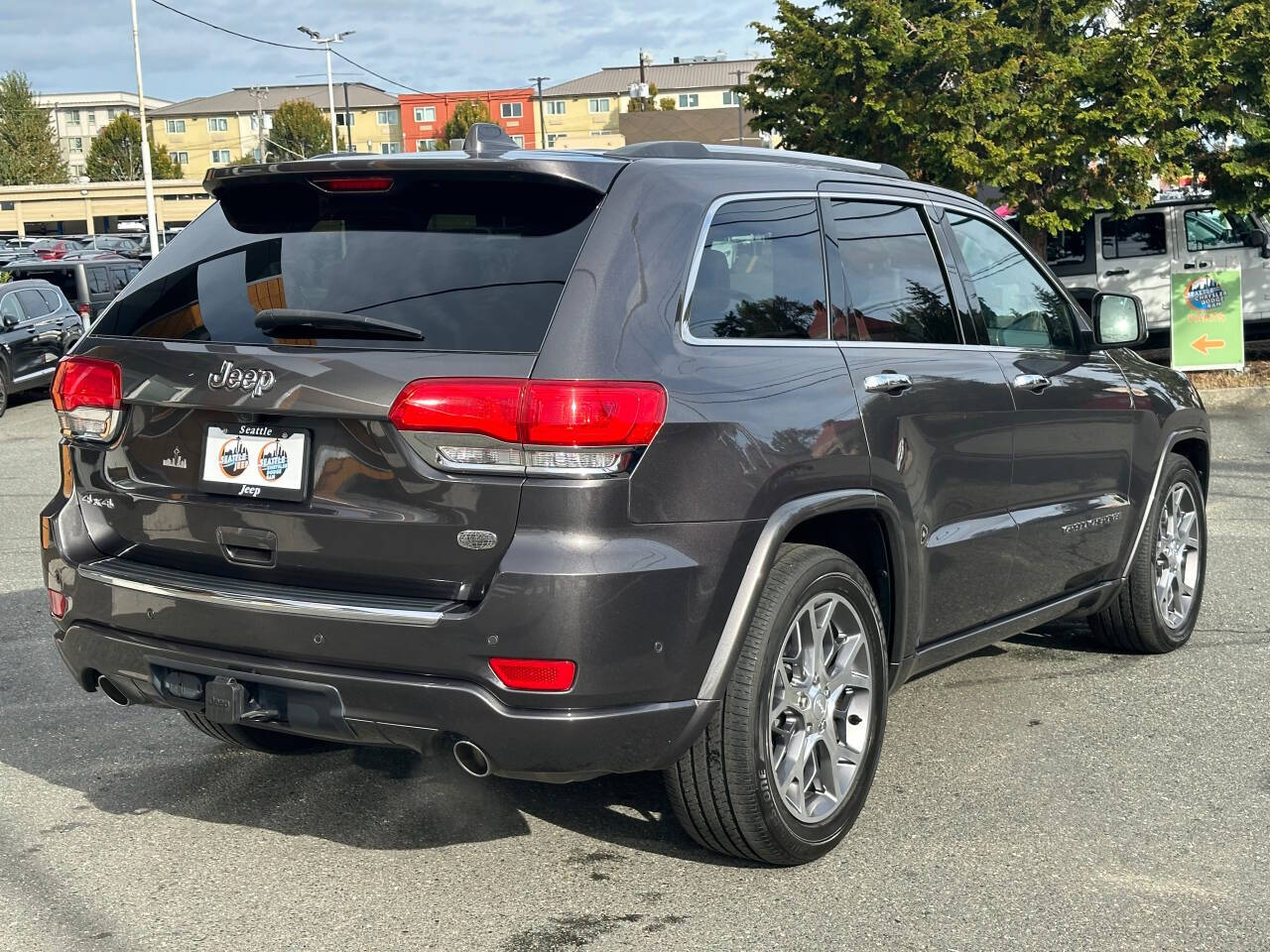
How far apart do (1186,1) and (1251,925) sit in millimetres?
13220

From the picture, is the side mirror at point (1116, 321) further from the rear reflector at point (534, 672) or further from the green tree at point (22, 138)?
the green tree at point (22, 138)

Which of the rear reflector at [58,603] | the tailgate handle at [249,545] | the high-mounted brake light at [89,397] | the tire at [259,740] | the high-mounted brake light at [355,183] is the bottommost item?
the tire at [259,740]

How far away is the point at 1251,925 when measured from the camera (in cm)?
347

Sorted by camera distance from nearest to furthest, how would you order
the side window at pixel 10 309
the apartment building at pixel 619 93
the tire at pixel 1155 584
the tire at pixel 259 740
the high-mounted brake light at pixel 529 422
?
the high-mounted brake light at pixel 529 422
the tire at pixel 259 740
the tire at pixel 1155 584
the side window at pixel 10 309
the apartment building at pixel 619 93

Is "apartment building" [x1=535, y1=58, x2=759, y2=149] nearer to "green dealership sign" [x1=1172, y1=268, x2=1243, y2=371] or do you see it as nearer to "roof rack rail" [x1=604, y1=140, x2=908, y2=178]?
"green dealership sign" [x1=1172, y1=268, x2=1243, y2=371]

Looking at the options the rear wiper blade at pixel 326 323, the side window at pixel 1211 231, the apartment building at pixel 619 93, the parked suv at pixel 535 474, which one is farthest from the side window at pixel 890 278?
the apartment building at pixel 619 93

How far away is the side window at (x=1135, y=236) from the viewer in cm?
1720

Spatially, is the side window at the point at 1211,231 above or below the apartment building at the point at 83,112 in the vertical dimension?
below

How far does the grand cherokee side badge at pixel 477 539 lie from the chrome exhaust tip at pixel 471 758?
45 centimetres

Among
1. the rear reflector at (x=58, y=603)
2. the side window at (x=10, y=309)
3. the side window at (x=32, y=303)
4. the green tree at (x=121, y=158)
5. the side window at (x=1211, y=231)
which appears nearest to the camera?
the rear reflector at (x=58, y=603)

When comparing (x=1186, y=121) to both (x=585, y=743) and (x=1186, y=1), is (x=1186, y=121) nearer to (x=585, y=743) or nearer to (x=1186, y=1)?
(x=1186, y=1)

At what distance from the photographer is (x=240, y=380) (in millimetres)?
3490

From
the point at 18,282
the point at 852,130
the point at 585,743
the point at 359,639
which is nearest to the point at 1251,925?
the point at 585,743

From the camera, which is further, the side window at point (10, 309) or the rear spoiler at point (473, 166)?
the side window at point (10, 309)
